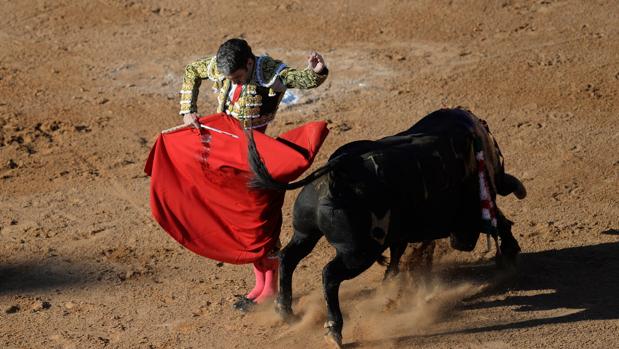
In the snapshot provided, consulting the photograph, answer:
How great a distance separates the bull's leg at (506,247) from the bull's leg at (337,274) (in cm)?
139

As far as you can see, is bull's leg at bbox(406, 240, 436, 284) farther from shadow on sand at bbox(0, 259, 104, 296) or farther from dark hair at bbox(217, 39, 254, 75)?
shadow on sand at bbox(0, 259, 104, 296)

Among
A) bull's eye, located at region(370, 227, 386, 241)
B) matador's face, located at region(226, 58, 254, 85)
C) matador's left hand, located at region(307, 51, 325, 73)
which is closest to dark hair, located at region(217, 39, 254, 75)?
matador's face, located at region(226, 58, 254, 85)

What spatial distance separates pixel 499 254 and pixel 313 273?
51.0 inches

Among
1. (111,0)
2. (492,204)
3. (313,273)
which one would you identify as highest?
(111,0)

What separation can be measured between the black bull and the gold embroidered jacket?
56 centimetres

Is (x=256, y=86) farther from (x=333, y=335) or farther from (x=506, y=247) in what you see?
(x=506, y=247)

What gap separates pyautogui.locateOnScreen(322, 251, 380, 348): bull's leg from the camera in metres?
6.67

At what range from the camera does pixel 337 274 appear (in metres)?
Result: 6.70

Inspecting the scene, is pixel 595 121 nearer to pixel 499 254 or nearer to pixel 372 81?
pixel 372 81

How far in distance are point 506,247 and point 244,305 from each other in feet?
6.03

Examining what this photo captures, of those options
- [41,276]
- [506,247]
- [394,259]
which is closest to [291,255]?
[394,259]

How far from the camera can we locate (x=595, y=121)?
34.2ft

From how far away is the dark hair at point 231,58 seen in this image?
680 cm

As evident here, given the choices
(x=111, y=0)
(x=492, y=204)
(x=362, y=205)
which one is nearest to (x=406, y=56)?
(x=111, y=0)
